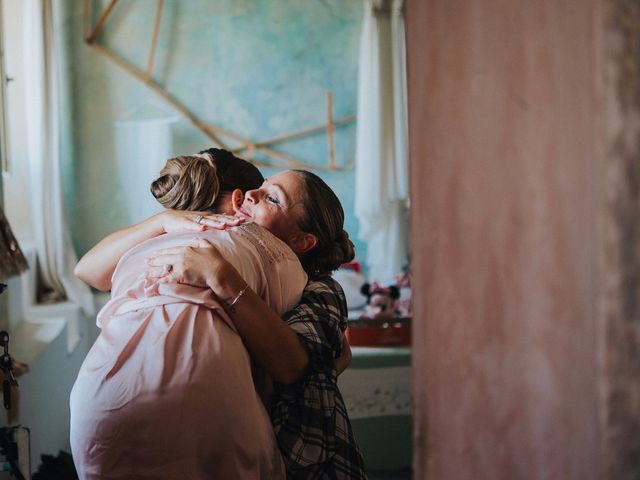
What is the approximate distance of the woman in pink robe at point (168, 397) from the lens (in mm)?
1050

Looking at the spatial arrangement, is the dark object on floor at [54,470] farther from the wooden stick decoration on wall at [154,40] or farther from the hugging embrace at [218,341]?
the wooden stick decoration on wall at [154,40]

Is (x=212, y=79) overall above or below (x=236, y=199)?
above

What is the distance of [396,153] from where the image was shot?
3.77 meters

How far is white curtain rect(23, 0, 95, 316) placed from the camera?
3.58m

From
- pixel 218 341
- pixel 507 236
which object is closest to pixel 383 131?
pixel 218 341

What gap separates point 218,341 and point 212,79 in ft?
11.4

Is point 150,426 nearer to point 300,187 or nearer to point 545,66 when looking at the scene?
point 300,187

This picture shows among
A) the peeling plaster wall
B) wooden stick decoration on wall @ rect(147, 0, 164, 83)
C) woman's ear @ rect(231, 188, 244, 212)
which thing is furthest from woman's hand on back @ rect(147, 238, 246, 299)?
wooden stick decoration on wall @ rect(147, 0, 164, 83)

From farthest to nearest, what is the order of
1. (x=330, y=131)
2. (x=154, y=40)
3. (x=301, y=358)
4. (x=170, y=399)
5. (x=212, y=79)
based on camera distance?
(x=330, y=131) → (x=212, y=79) → (x=154, y=40) → (x=301, y=358) → (x=170, y=399)

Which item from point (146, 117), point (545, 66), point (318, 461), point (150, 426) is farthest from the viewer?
point (146, 117)

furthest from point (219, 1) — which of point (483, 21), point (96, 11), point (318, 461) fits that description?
point (483, 21)

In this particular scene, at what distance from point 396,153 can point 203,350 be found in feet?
9.19

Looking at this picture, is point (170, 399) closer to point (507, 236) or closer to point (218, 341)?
point (218, 341)

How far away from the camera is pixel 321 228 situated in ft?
4.76
